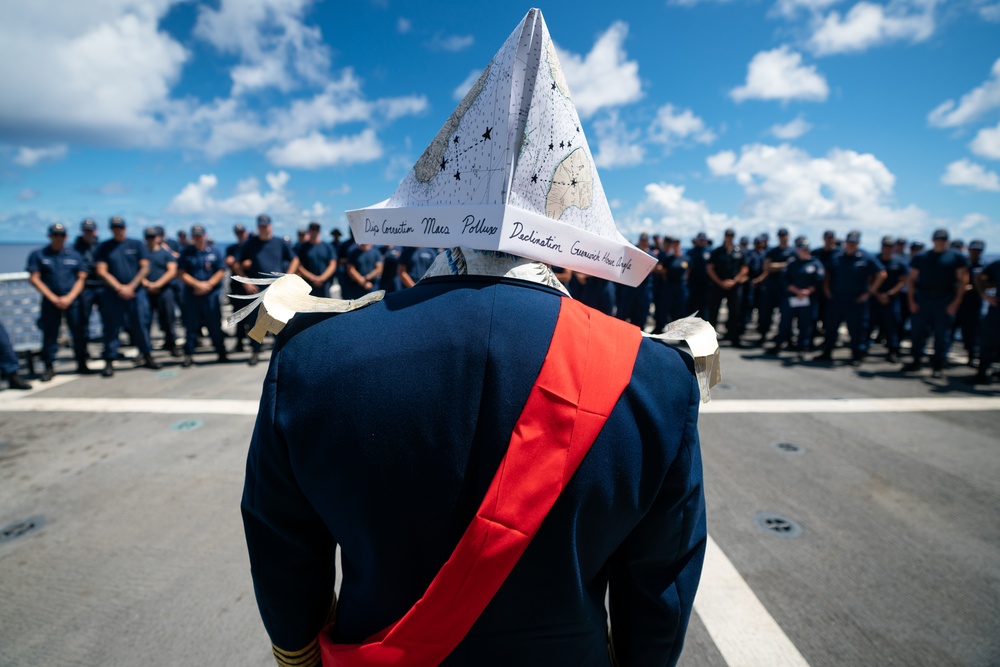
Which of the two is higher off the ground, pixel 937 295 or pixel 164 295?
pixel 937 295

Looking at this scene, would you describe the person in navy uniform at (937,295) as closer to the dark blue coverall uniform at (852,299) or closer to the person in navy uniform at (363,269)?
the dark blue coverall uniform at (852,299)

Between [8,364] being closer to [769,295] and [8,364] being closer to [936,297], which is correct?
[769,295]

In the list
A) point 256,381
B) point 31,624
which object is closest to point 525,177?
point 31,624

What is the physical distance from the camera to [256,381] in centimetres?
624

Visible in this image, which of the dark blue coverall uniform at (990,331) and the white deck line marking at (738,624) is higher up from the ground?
the dark blue coverall uniform at (990,331)

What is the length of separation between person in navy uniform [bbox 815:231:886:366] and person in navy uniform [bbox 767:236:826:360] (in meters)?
0.35

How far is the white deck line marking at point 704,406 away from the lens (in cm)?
517

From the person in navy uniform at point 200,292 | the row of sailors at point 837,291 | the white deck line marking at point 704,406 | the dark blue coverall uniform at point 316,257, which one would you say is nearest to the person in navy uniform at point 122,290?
the person in navy uniform at point 200,292

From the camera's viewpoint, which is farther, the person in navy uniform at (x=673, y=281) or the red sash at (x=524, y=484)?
the person in navy uniform at (x=673, y=281)

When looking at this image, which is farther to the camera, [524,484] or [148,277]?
[148,277]

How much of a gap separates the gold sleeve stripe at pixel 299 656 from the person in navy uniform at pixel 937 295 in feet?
29.4

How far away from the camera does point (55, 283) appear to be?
633cm

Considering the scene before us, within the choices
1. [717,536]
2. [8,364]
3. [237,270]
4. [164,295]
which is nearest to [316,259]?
[237,270]

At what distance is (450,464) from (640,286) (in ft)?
19.8
